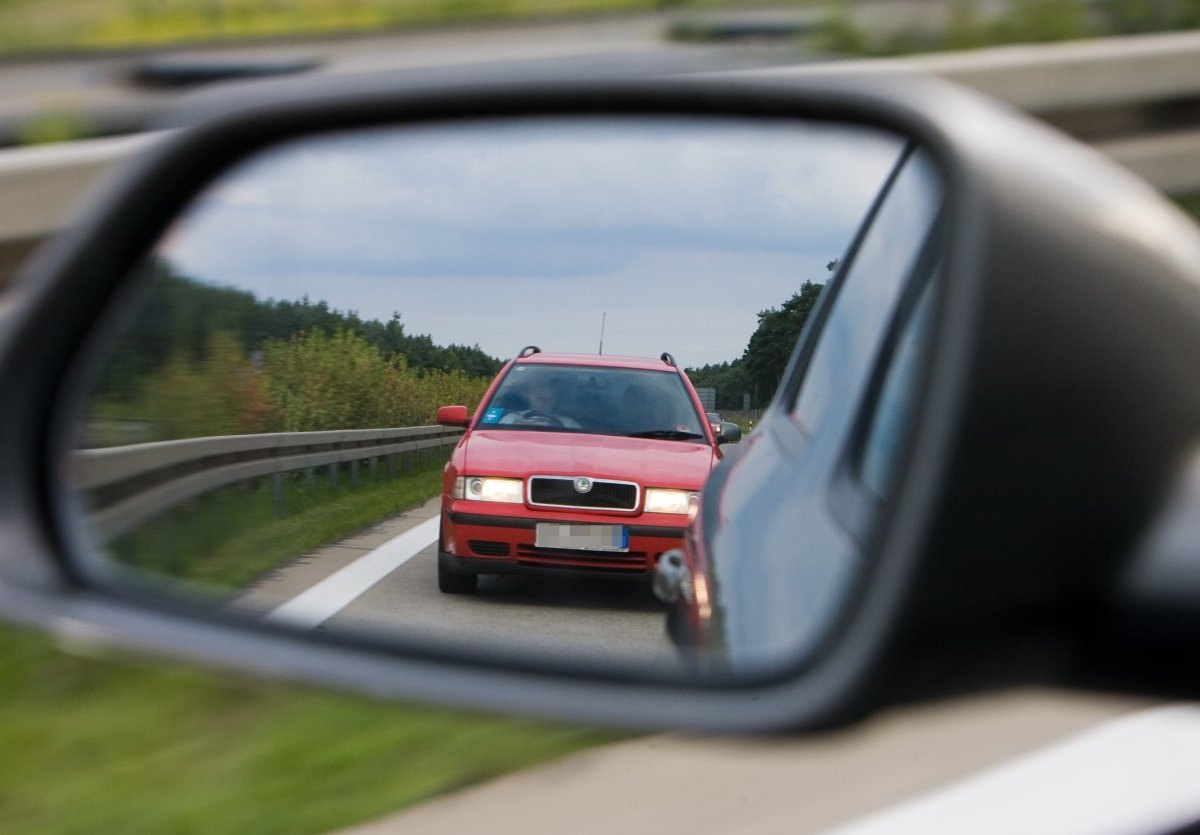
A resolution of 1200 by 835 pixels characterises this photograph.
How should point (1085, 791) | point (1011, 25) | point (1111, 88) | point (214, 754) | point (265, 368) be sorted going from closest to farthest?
1. point (265, 368)
2. point (1085, 791)
3. point (214, 754)
4. point (1111, 88)
5. point (1011, 25)

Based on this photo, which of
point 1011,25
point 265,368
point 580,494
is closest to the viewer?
point 580,494

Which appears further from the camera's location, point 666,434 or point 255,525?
point 255,525

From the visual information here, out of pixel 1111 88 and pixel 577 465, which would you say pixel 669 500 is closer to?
pixel 577 465

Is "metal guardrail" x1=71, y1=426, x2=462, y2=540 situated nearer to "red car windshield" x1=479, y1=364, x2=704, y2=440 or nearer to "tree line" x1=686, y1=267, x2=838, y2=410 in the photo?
"red car windshield" x1=479, y1=364, x2=704, y2=440

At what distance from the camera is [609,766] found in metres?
3.47

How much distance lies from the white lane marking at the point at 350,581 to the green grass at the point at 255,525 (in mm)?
49

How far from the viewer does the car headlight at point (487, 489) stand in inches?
61.1

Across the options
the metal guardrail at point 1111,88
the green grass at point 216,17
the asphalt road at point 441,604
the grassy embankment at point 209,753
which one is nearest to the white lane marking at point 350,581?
the asphalt road at point 441,604

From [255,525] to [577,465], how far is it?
0.58 meters

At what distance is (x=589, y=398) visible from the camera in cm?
154

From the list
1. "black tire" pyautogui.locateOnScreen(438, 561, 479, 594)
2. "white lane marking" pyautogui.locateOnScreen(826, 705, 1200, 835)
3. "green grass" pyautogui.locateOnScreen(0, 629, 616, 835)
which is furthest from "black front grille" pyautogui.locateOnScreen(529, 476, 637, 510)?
"green grass" pyautogui.locateOnScreen(0, 629, 616, 835)

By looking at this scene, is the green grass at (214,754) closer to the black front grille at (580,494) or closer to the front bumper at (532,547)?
the front bumper at (532,547)

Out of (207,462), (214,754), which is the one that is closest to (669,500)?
(207,462)

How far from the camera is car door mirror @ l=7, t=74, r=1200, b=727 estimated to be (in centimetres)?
110
